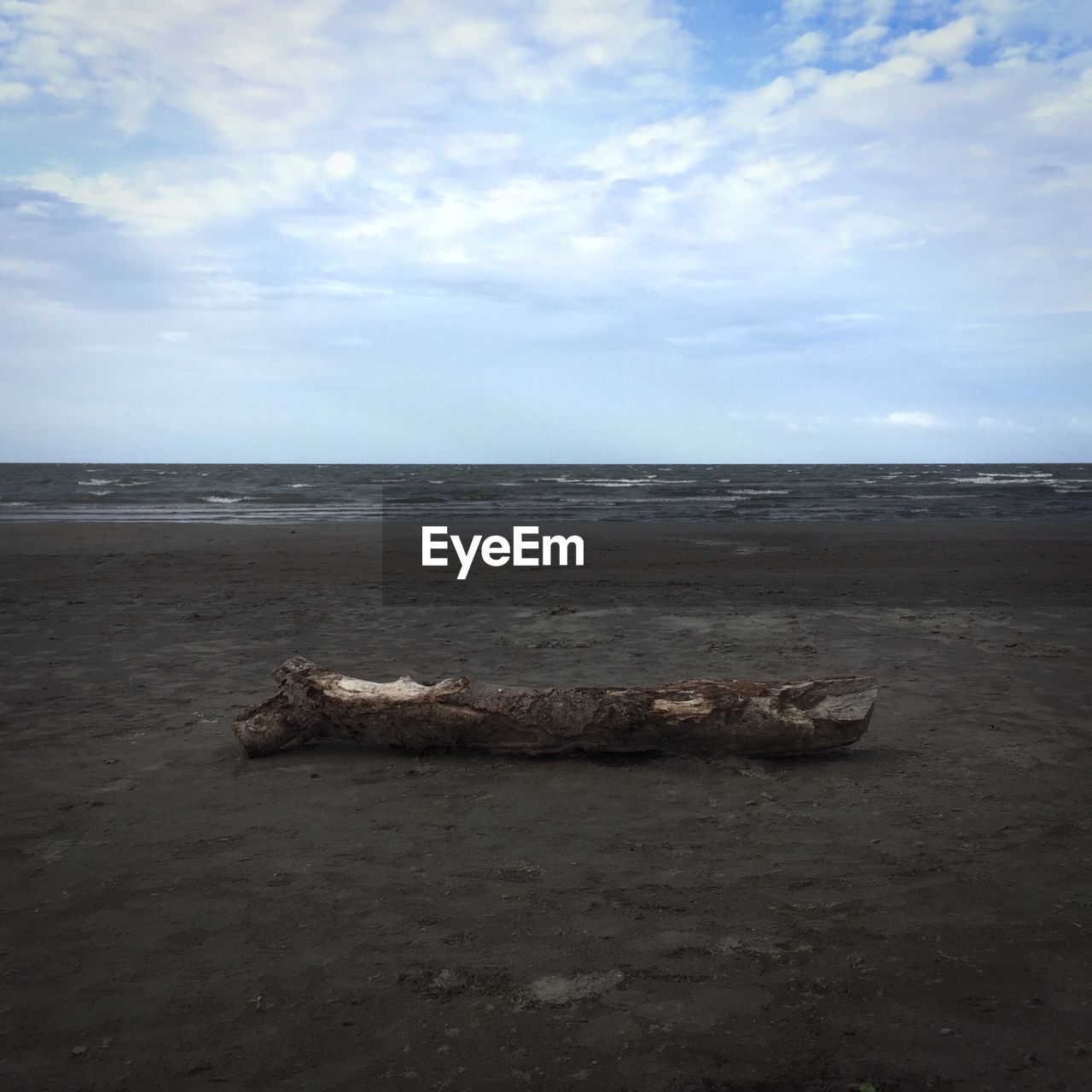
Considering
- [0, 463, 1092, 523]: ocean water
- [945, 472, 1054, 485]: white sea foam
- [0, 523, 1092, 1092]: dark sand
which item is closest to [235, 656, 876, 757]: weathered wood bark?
[0, 523, 1092, 1092]: dark sand

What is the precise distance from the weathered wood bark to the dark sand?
16 centimetres

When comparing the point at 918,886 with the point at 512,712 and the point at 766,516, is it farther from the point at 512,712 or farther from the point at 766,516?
the point at 766,516

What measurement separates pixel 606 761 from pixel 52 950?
3050mm

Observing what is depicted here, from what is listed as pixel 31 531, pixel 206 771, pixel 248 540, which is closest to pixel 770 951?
pixel 206 771

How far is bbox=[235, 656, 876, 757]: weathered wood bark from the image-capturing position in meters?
5.20

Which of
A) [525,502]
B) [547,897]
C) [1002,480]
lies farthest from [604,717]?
[1002,480]

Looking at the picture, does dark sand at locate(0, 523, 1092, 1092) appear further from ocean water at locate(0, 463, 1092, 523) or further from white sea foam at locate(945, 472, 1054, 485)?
white sea foam at locate(945, 472, 1054, 485)

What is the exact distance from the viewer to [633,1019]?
2.81 meters

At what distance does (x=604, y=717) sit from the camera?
5211 mm

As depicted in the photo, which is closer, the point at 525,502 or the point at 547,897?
the point at 547,897

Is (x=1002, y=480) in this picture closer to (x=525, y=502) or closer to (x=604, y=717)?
(x=525, y=502)

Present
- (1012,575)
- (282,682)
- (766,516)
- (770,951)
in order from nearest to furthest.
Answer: (770,951)
(282,682)
(1012,575)
(766,516)

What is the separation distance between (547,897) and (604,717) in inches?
66.7

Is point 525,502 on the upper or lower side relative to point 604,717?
upper
